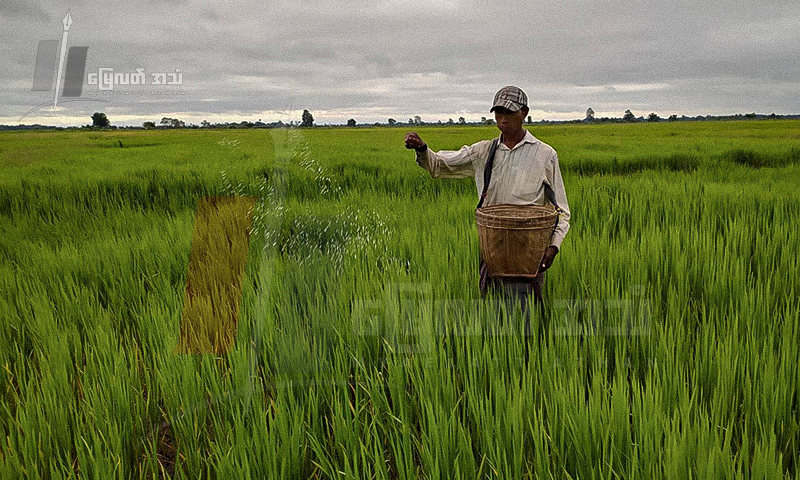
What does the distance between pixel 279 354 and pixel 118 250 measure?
230cm

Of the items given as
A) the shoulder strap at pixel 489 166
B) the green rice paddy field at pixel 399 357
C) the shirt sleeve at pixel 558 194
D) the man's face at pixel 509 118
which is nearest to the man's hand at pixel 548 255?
the shirt sleeve at pixel 558 194

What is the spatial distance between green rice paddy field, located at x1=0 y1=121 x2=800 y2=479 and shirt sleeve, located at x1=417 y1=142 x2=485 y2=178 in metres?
0.59

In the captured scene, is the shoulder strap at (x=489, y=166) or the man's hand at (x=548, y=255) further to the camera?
the shoulder strap at (x=489, y=166)

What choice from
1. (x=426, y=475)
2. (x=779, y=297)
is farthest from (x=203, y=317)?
(x=779, y=297)

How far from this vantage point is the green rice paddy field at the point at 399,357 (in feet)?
4.71

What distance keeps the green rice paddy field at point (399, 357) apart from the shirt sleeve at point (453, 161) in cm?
59

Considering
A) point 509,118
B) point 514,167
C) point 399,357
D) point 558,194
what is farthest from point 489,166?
point 399,357

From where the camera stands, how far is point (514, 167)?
252 cm

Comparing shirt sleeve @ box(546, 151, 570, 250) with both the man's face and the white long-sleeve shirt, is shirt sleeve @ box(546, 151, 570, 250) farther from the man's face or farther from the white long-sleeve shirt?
the man's face

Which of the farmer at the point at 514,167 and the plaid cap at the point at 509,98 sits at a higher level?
the plaid cap at the point at 509,98

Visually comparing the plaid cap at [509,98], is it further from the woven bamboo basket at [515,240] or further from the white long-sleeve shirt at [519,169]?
the woven bamboo basket at [515,240]

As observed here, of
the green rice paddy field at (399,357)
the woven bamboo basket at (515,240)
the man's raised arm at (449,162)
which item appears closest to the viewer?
the green rice paddy field at (399,357)

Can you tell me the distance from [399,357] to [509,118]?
1.22 meters

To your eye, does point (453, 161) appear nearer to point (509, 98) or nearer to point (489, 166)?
point (489, 166)
